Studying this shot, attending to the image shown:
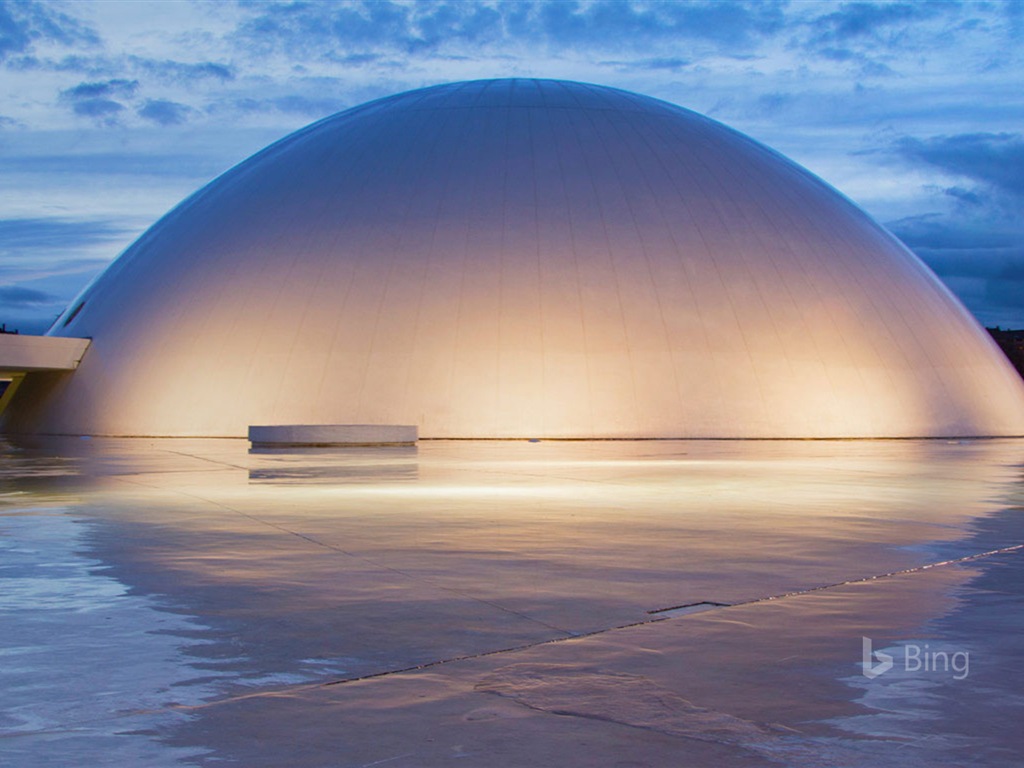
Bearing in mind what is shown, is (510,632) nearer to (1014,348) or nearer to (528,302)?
(528,302)

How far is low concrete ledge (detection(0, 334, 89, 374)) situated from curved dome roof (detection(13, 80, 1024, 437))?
0.72 meters

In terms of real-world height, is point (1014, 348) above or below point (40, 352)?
above

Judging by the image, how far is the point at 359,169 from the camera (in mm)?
33688

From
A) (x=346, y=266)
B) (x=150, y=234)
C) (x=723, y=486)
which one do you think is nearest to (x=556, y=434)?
(x=346, y=266)

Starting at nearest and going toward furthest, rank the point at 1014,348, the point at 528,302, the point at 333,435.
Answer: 1. the point at 333,435
2. the point at 528,302
3. the point at 1014,348

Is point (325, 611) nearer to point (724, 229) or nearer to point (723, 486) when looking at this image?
point (723, 486)

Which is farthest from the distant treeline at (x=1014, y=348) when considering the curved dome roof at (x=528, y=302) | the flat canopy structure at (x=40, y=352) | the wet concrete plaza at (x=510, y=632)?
the wet concrete plaza at (x=510, y=632)

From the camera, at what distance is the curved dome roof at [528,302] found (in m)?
29.1

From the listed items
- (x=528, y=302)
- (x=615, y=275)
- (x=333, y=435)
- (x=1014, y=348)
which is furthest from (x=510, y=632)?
(x=1014, y=348)

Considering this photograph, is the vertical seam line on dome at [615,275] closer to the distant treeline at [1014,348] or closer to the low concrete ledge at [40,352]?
the low concrete ledge at [40,352]

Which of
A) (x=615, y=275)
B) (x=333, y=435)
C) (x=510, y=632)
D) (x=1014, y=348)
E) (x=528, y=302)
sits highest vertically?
(x=1014, y=348)

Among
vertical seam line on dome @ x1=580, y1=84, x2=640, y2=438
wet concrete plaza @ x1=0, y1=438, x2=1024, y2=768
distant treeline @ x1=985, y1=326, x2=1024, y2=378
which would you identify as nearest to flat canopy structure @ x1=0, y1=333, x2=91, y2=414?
vertical seam line on dome @ x1=580, y1=84, x2=640, y2=438

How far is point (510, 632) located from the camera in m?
5.27

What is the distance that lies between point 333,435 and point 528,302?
6.34 metres
